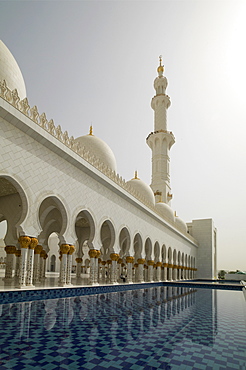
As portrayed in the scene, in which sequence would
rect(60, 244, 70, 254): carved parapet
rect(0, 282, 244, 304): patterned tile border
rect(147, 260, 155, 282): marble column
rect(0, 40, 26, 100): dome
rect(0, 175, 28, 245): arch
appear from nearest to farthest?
rect(0, 282, 244, 304): patterned tile border, rect(0, 40, 26, 100): dome, rect(60, 244, 70, 254): carved parapet, rect(0, 175, 28, 245): arch, rect(147, 260, 155, 282): marble column

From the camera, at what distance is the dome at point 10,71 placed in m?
7.54

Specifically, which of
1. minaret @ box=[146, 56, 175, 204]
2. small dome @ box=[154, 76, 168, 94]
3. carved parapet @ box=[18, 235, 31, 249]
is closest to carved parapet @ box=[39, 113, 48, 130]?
carved parapet @ box=[18, 235, 31, 249]

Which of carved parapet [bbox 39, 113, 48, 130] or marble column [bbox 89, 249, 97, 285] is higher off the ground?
carved parapet [bbox 39, 113, 48, 130]

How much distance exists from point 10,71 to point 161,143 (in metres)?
17.4

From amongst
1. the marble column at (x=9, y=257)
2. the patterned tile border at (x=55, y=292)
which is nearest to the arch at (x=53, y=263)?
the patterned tile border at (x=55, y=292)

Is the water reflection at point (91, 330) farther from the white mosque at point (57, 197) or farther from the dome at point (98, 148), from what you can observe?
the dome at point (98, 148)

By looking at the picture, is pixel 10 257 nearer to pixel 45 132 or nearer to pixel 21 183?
pixel 21 183

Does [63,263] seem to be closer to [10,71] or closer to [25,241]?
[25,241]

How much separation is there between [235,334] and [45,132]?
233 inches

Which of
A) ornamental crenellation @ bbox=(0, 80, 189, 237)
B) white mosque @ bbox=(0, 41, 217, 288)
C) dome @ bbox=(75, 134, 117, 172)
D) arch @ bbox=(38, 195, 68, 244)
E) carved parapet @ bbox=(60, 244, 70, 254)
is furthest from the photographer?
dome @ bbox=(75, 134, 117, 172)

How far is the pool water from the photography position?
2855mm

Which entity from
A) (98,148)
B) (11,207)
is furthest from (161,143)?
(11,207)

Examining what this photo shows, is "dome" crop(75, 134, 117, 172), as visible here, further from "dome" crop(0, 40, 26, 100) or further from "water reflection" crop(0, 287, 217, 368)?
"water reflection" crop(0, 287, 217, 368)

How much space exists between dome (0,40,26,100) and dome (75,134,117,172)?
4166mm
